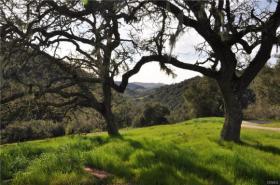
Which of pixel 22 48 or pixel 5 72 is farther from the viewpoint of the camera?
pixel 5 72

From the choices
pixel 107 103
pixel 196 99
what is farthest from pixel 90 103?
pixel 196 99

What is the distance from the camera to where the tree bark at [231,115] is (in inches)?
622

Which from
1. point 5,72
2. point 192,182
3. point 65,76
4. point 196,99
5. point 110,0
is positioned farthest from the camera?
point 196,99

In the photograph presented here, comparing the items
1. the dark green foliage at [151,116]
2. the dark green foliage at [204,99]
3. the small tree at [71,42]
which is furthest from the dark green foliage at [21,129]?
the dark green foliage at [151,116]

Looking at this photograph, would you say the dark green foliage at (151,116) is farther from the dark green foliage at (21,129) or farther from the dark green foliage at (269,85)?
the dark green foliage at (21,129)

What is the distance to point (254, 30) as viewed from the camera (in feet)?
49.2

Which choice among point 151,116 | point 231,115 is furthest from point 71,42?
point 151,116

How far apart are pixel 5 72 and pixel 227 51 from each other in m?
10.2

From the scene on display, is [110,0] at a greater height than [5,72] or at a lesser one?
greater

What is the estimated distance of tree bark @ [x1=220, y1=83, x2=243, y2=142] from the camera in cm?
1580

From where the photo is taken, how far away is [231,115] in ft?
52.2

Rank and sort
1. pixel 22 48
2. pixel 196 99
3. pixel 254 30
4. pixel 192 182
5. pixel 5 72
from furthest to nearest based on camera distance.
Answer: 1. pixel 196 99
2. pixel 5 72
3. pixel 22 48
4. pixel 254 30
5. pixel 192 182

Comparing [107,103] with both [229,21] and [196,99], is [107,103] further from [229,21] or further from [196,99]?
[196,99]

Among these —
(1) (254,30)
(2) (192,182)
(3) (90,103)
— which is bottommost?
(2) (192,182)
